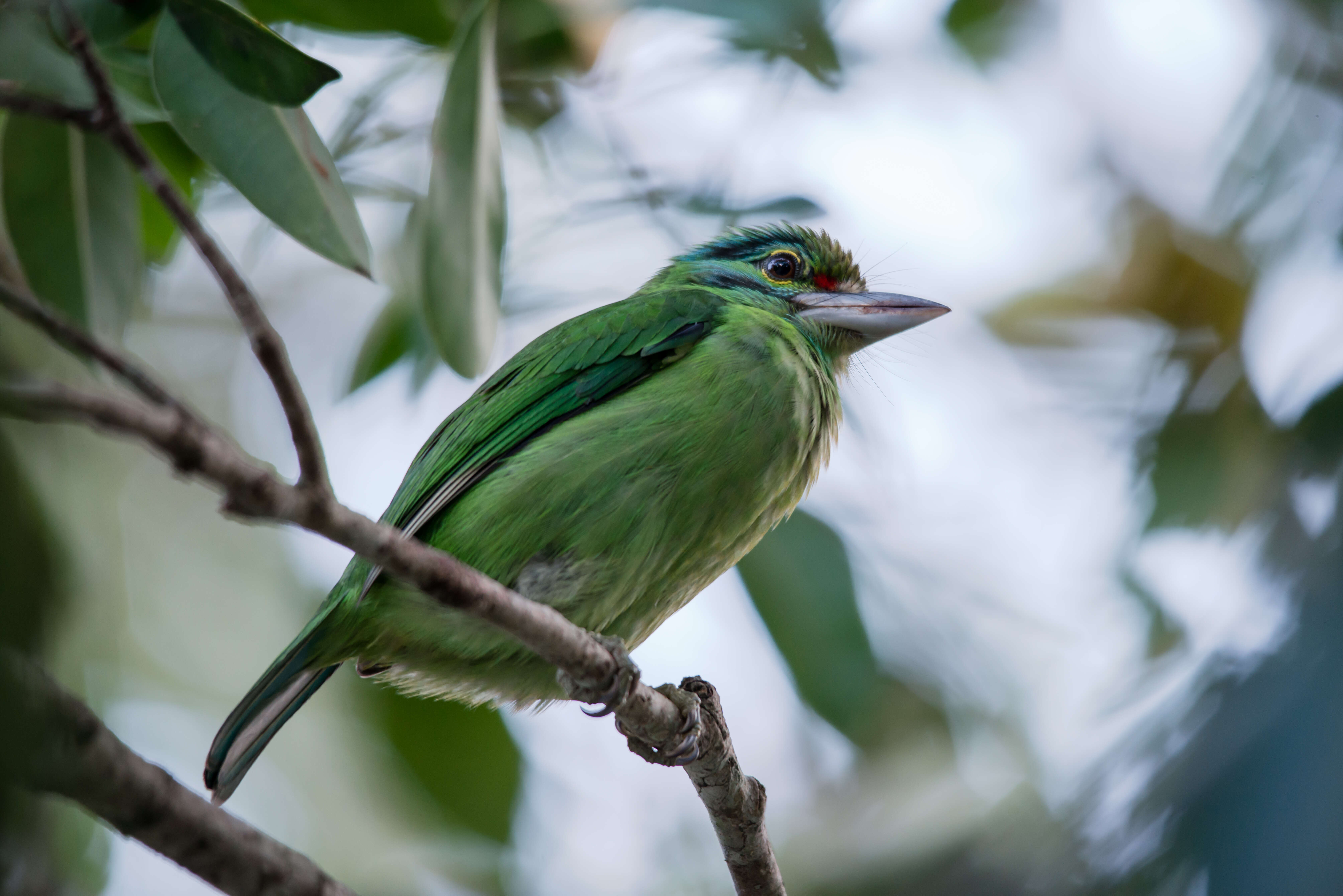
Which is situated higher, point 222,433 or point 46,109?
point 46,109

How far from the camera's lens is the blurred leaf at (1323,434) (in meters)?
3.81

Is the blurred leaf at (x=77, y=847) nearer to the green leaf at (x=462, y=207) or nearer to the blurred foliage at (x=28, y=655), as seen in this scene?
the blurred foliage at (x=28, y=655)

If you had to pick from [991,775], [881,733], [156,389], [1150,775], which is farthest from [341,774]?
[156,389]

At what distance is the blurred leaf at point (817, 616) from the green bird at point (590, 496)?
1.21m

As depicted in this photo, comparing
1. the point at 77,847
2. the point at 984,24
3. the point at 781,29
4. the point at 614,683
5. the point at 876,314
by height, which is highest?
the point at 984,24

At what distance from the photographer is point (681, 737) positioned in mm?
2756

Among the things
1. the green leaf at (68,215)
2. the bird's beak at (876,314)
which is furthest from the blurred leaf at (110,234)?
the bird's beak at (876,314)

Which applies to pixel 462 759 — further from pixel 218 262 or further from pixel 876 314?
pixel 218 262

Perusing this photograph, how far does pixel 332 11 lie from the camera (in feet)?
11.8

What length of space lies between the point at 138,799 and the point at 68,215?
1502 mm

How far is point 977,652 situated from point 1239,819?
9.48 feet

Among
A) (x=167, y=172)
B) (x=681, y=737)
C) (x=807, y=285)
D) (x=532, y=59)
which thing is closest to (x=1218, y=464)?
(x=807, y=285)

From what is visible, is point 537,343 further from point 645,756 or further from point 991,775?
point 991,775

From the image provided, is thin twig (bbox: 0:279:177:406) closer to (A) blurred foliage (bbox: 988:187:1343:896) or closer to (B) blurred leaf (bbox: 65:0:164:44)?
(B) blurred leaf (bbox: 65:0:164:44)
